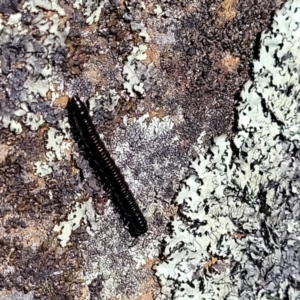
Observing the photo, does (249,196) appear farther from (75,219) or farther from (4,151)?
(4,151)

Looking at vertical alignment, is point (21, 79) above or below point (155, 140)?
above

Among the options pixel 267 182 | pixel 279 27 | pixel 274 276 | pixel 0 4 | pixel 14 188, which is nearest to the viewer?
pixel 0 4

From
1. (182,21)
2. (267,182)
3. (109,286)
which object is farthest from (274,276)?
(182,21)

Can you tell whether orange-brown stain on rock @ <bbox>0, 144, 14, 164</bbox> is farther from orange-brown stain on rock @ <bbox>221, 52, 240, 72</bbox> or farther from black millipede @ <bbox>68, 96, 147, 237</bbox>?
orange-brown stain on rock @ <bbox>221, 52, 240, 72</bbox>

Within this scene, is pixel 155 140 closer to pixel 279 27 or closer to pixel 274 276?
pixel 279 27

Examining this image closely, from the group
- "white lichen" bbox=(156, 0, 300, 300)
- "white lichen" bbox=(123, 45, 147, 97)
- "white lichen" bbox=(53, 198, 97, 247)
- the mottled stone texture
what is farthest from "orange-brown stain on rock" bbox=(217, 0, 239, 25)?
"white lichen" bbox=(53, 198, 97, 247)

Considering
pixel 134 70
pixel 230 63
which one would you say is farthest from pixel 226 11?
pixel 134 70
